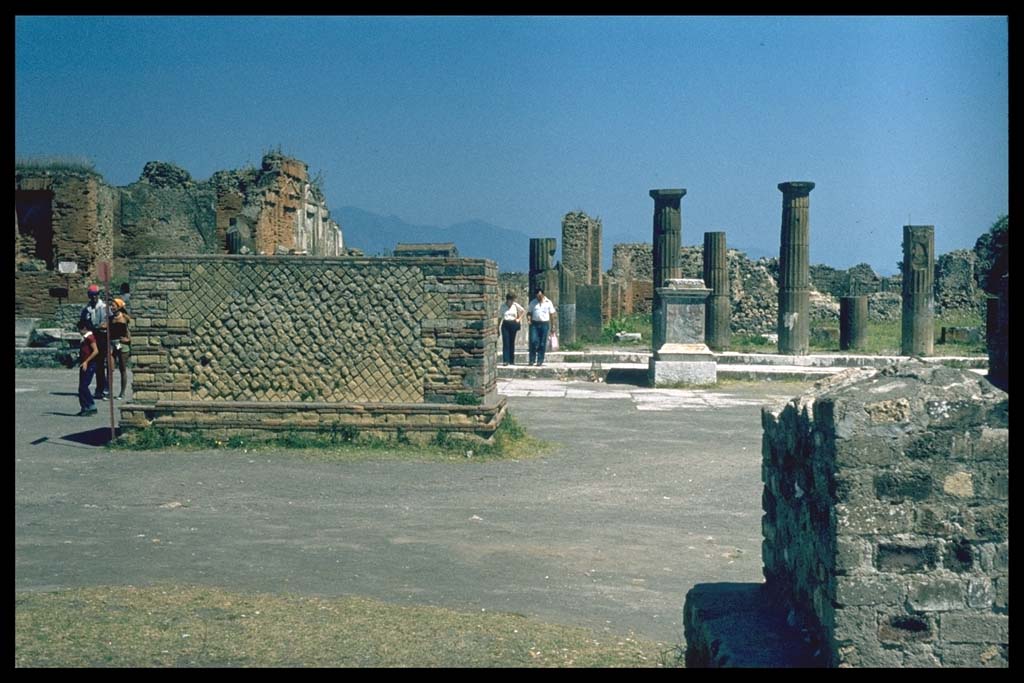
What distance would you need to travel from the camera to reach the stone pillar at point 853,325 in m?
23.8

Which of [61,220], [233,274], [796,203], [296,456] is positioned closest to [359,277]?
[233,274]

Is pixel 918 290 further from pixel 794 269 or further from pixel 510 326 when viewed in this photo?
pixel 510 326

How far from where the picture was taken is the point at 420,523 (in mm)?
7590

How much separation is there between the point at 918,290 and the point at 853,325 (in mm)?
1843

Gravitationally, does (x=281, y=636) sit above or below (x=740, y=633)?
below

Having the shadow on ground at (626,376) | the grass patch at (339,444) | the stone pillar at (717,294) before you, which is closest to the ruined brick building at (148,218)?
the shadow on ground at (626,376)

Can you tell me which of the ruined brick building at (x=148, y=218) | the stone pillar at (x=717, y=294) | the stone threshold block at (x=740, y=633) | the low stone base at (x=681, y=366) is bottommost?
the stone threshold block at (x=740, y=633)

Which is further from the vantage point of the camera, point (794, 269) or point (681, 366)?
point (794, 269)

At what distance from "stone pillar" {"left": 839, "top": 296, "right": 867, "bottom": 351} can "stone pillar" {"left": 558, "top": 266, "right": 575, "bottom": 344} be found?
6.10 metres

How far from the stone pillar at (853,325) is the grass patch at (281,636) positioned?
20025mm

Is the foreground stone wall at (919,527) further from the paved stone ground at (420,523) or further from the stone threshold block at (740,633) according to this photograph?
the paved stone ground at (420,523)

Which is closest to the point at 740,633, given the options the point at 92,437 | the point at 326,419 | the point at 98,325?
the point at 326,419

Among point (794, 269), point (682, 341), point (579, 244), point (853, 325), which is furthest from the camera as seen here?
point (579, 244)

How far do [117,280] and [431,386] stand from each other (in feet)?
55.7
